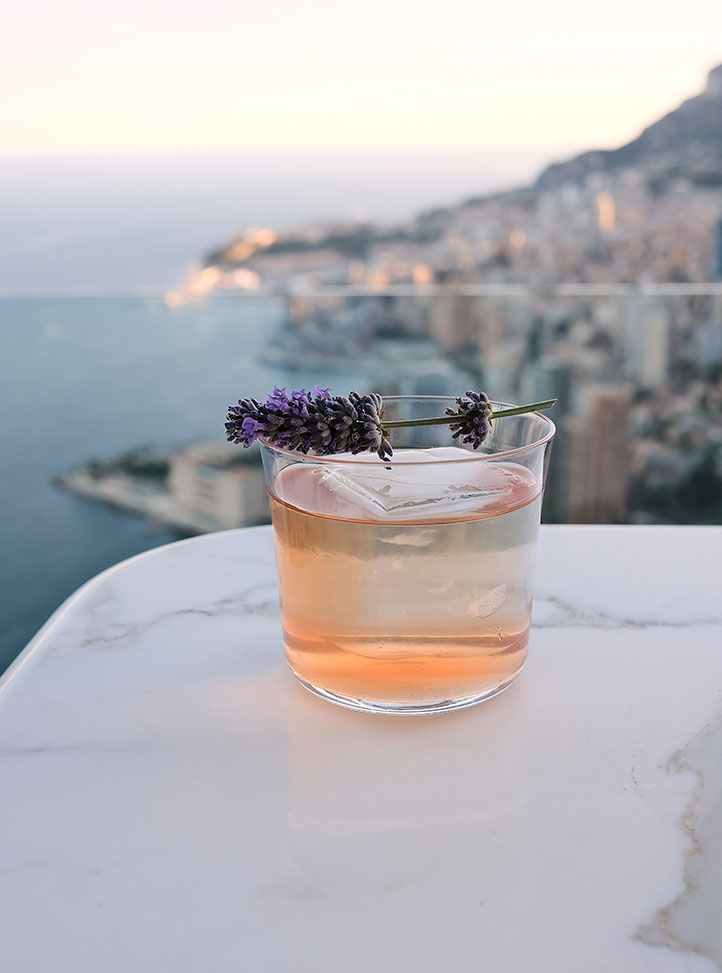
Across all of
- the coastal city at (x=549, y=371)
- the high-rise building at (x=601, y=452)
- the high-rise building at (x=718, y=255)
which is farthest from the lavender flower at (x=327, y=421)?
the high-rise building at (x=718, y=255)

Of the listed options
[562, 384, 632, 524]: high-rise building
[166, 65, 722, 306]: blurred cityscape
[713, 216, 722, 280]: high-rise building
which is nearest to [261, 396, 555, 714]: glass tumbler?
[562, 384, 632, 524]: high-rise building

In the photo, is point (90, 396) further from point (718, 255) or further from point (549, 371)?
point (718, 255)

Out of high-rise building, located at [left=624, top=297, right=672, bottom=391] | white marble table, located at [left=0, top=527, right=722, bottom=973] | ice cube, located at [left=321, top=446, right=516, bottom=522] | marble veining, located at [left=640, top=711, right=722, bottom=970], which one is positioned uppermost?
ice cube, located at [left=321, top=446, right=516, bottom=522]

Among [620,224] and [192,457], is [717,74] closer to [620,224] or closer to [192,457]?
[620,224]

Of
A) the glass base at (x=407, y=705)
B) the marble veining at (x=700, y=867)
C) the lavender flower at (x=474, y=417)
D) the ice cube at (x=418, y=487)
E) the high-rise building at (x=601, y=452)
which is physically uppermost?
the lavender flower at (x=474, y=417)

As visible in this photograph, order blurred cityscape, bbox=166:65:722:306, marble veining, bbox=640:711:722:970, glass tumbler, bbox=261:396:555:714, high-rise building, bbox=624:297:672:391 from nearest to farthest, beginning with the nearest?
marble veining, bbox=640:711:722:970 → glass tumbler, bbox=261:396:555:714 → high-rise building, bbox=624:297:672:391 → blurred cityscape, bbox=166:65:722:306

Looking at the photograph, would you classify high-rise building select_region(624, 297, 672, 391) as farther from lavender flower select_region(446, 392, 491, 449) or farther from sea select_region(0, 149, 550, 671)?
lavender flower select_region(446, 392, 491, 449)

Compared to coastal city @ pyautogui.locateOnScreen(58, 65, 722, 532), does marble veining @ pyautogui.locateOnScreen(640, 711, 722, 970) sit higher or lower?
higher

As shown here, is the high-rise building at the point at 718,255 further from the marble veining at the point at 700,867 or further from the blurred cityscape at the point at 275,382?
the marble veining at the point at 700,867
